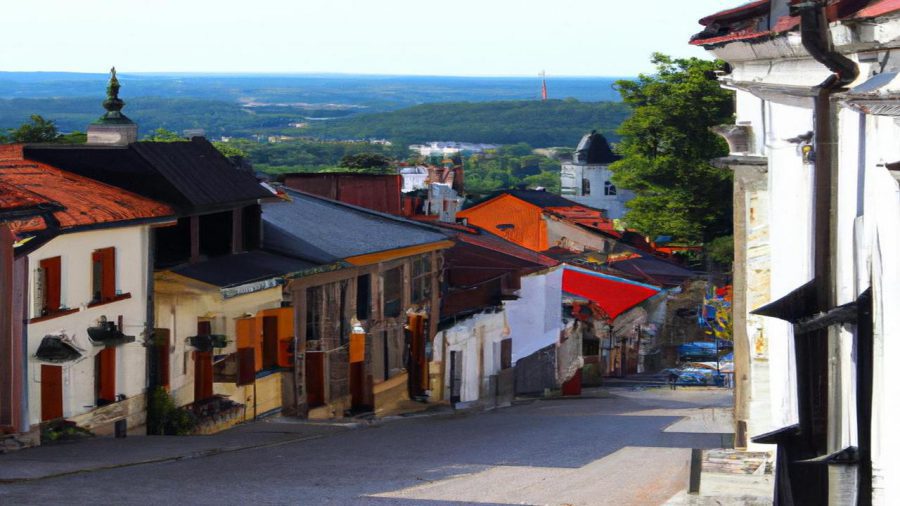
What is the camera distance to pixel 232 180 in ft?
92.9

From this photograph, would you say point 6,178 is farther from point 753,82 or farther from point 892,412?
point 892,412

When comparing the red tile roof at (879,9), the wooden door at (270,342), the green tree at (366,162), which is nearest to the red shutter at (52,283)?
the wooden door at (270,342)

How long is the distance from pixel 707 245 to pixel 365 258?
30.9 meters

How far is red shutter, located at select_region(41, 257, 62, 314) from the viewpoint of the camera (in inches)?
872

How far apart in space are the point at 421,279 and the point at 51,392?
1349cm

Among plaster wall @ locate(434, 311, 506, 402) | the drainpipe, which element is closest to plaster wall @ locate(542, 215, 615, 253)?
plaster wall @ locate(434, 311, 506, 402)

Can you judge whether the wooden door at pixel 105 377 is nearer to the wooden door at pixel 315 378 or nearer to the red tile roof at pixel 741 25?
the wooden door at pixel 315 378

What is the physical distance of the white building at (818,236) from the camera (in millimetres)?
12039

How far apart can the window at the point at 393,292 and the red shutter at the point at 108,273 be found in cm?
912

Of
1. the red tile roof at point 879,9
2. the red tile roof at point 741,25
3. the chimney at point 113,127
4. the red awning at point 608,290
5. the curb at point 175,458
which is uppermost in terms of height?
the red tile roof at point 741,25

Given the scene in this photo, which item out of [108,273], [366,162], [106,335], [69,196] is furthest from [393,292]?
[366,162]

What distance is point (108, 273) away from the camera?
23.8 metres

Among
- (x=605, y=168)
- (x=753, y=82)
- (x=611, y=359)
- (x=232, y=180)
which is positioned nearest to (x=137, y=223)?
(x=232, y=180)

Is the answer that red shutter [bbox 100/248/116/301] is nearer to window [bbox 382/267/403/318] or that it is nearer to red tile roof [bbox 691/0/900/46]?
window [bbox 382/267/403/318]
